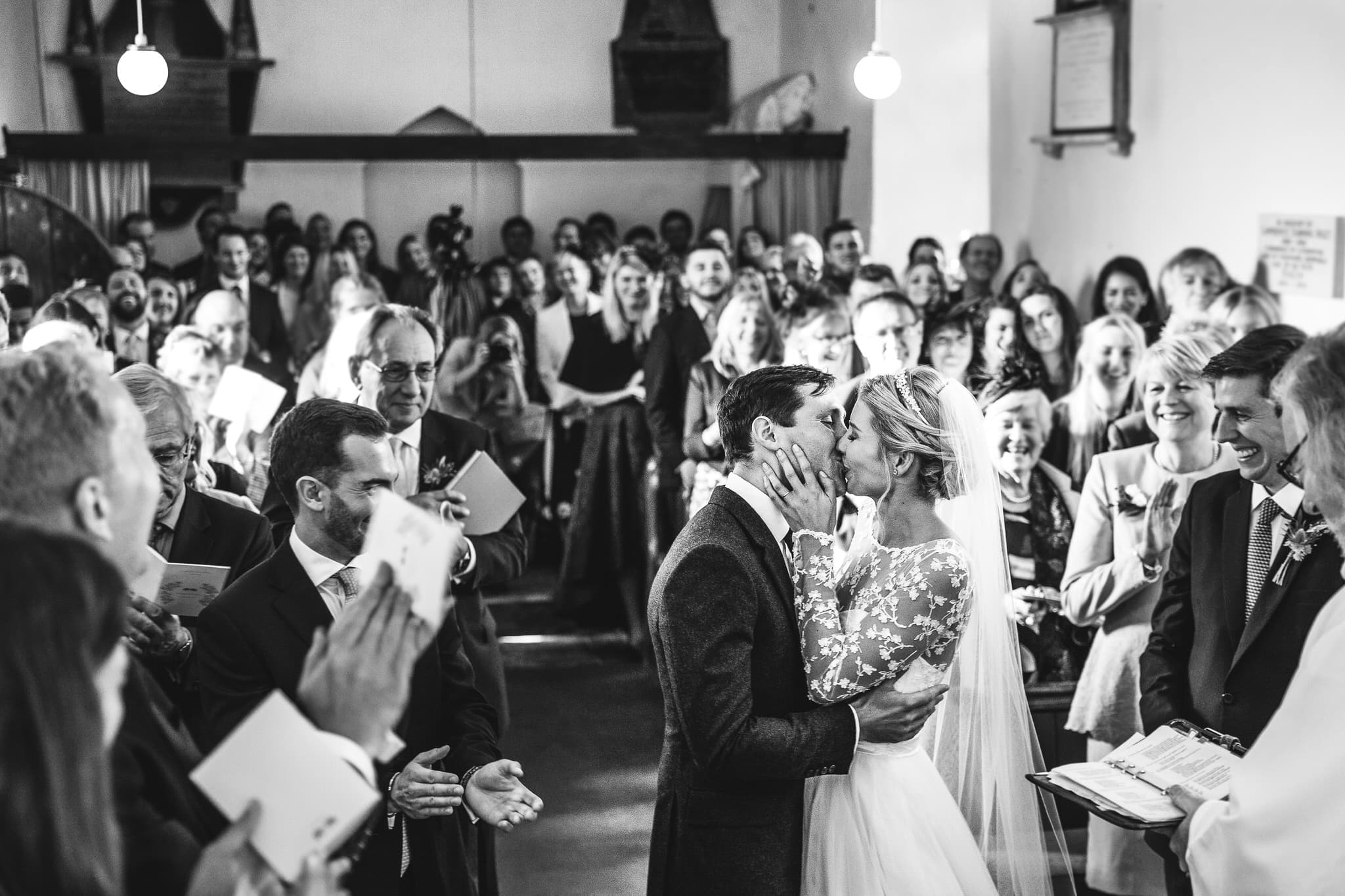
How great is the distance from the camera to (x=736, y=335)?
5426 millimetres

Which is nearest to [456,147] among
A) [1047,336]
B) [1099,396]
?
[1047,336]

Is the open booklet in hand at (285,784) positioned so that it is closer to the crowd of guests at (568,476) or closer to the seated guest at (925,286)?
the crowd of guests at (568,476)

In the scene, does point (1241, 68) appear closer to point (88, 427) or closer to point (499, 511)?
point (499, 511)

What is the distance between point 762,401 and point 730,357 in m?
3.03

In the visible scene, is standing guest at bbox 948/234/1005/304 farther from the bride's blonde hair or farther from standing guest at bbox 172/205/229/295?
the bride's blonde hair

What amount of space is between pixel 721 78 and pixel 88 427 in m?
12.8

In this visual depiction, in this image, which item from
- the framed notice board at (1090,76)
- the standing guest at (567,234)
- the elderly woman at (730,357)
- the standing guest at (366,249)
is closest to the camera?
the elderly woman at (730,357)

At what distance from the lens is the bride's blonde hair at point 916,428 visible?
2525 mm

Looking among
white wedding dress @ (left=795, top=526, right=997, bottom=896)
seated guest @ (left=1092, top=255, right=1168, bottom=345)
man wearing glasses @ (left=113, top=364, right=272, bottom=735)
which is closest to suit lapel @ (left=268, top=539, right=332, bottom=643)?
man wearing glasses @ (left=113, top=364, right=272, bottom=735)

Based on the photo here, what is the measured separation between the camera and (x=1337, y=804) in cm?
186

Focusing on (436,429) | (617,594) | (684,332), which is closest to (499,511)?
(436,429)

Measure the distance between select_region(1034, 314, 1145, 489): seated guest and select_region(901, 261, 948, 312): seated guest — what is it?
2198mm

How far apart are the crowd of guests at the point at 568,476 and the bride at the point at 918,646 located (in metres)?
0.32

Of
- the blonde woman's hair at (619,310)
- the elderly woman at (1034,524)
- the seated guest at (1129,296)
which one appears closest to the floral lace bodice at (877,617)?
the elderly woman at (1034,524)
